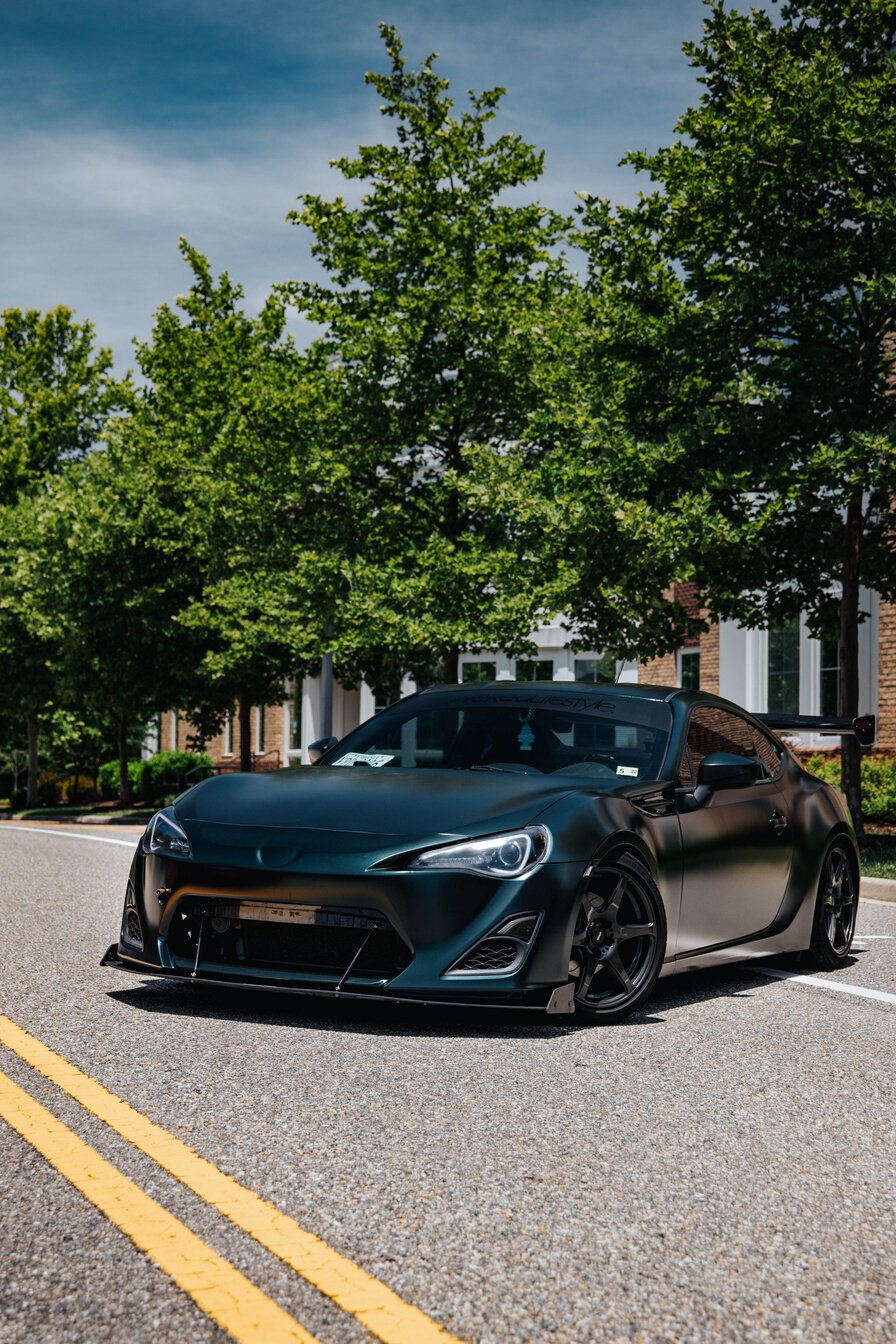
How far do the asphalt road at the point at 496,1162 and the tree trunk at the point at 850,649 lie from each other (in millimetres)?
9690

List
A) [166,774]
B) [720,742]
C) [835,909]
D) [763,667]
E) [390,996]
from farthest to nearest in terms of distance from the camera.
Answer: [166,774], [763,667], [835,909], [720,742], [390,996]

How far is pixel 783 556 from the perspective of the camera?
55.6ft

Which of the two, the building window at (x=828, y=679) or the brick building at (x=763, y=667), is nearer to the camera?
the brick building at (x=763, y=667)

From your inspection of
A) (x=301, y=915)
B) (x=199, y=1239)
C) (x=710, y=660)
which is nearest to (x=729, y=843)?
(x=301, y=915)

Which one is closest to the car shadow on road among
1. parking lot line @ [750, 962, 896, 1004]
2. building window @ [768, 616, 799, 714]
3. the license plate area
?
the license plate area

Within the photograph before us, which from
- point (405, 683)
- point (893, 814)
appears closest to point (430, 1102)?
point (893, 814)

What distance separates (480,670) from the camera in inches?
1345

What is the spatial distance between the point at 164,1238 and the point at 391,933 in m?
2.35

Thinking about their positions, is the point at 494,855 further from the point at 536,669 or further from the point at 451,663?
the point at 536,669

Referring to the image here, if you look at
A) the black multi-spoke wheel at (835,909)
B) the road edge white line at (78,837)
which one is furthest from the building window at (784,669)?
the black multi-spoke wheel at (835,909)

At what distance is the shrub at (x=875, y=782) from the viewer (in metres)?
20.6

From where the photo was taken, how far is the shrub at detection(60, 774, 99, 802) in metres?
44.8

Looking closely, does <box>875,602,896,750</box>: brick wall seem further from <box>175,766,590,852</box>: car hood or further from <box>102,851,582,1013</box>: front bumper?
<box>102,851,582,1013</box>: front bumper

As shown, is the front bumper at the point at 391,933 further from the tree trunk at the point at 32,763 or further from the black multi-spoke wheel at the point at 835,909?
the tree trunk at the point at 32,763
